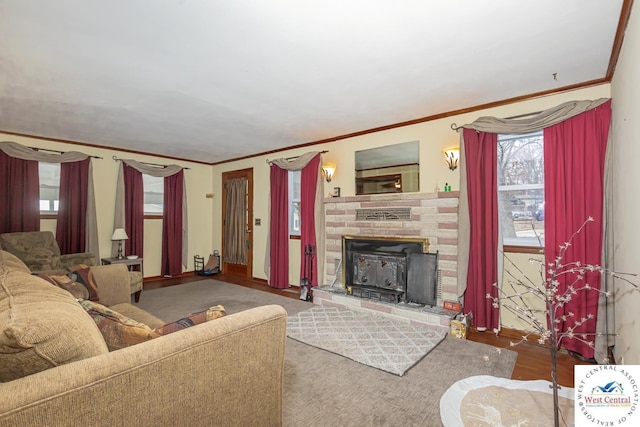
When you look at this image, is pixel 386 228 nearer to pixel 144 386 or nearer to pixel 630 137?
pixel 630 137

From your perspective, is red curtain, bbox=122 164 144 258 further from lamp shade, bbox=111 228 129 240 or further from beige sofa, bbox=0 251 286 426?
beige sofa, bbox=0 251 286 426

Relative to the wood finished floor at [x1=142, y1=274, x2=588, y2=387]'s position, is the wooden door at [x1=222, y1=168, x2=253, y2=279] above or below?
above

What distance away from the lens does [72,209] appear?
4.62 m

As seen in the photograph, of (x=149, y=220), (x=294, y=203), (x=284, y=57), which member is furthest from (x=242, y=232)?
(x=284, y=57)

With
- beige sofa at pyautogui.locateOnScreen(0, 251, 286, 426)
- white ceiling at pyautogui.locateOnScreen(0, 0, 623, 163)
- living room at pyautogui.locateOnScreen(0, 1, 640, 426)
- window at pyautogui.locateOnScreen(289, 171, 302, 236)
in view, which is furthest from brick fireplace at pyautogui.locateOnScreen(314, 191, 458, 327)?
beige sofa at pyautogui.locateOnScreen(0, 251, 286, 426)

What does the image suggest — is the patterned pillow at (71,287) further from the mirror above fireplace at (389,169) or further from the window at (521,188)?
the window at (521,188)

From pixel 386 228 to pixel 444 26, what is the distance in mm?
2375

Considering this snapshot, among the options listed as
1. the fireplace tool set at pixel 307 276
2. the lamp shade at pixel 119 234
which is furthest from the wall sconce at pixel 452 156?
the lamp shade at pixel 119 234

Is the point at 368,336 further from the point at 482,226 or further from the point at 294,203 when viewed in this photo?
the point at 294,203

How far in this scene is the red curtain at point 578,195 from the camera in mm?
2588

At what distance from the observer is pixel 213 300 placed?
14.3ft

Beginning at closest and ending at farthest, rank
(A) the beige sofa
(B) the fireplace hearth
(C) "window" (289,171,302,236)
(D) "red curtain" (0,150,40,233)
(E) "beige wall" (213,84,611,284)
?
(A) the beige sofa → (E) "beige wall" (213,84,611,284) → (B) the fireplace hearth → (D) "red curtain" (0,150,40,233) → (C) "window" (289,171,302,236)

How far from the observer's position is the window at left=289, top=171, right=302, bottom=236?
5.22 metres
